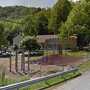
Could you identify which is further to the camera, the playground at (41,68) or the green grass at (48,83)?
the playground at (41,68)

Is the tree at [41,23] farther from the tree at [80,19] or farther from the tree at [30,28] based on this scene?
the tree at [80,19]

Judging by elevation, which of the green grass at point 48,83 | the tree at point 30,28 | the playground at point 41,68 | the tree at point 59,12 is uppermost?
the tree at point 59,12

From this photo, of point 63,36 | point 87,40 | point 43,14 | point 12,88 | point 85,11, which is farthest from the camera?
point 43,14

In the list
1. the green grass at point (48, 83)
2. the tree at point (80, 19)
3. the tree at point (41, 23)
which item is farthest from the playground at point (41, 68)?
the tree at point (41, 23)

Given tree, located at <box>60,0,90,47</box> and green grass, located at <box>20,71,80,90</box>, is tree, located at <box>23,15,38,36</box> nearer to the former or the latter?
tree, located at <box>60,0,90,47</box>

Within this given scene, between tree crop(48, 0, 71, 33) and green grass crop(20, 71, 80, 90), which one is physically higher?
tree crop(48, 0, 71, 33)

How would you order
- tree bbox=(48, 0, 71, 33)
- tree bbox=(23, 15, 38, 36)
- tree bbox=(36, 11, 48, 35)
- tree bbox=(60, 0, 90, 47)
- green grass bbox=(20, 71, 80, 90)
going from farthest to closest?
tree bbox=(36, 11, 48, 35)
tree bbox=(23, 15, 38, 36)
tree bbox=(48, 0, 71, 33)
tree bbox=(60, 0, 90, 47)
green grass bbox=(20, 71, 80, 90)

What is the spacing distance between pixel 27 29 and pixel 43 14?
14.5 m

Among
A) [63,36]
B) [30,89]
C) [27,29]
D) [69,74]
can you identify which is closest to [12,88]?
[30,89]

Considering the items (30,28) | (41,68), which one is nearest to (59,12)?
(30,28)

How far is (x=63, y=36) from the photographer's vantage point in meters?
79.4

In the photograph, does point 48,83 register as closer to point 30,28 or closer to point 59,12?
point 59,12

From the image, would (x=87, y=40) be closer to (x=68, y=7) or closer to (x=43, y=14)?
(x=68, y=7)

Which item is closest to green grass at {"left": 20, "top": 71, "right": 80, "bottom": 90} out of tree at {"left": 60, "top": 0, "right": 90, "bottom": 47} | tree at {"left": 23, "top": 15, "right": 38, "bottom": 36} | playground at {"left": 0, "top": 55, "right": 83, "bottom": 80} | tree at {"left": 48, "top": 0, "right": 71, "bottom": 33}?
playground at {"left": 0, "top": 55, "right": 83, "bottom": 80}
